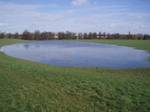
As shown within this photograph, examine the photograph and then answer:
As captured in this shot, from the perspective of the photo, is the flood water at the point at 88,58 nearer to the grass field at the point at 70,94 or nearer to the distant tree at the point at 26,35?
the grass field at the point at 70,94

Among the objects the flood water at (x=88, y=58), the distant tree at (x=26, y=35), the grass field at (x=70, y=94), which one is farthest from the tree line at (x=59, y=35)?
the grass field at (x=70, y=94)

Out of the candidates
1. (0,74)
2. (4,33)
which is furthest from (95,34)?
(0,74)

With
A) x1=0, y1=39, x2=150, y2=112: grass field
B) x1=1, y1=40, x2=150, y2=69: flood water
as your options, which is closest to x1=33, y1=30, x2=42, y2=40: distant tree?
x1=1, y1=40, x2=150, y2=69: flood water

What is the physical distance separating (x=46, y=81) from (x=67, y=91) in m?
1.95

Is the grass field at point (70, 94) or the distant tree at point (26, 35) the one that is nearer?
the grass field at point (70, 94)

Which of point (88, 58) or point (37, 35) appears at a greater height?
point (37, 35)

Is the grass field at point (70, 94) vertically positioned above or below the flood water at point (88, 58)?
above

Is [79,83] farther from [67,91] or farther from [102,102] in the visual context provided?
[102,102]

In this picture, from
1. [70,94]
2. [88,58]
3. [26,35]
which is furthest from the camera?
[26,35]

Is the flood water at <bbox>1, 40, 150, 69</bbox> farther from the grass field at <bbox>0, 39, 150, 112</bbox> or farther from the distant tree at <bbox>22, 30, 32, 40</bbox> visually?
the distant tree at <bbox>22, 30, 32, 40</bbox>

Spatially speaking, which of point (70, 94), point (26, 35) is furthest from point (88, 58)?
point (26, 35)

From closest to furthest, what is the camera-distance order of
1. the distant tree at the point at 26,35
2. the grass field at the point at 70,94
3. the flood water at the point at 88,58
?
the grass field at the point at 70,94 < the flood water at the point at 88,58 < the distant tree at the point at 26,35

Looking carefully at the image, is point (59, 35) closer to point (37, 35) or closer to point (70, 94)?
point (37, 35)

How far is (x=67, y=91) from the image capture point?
10.5 meters
